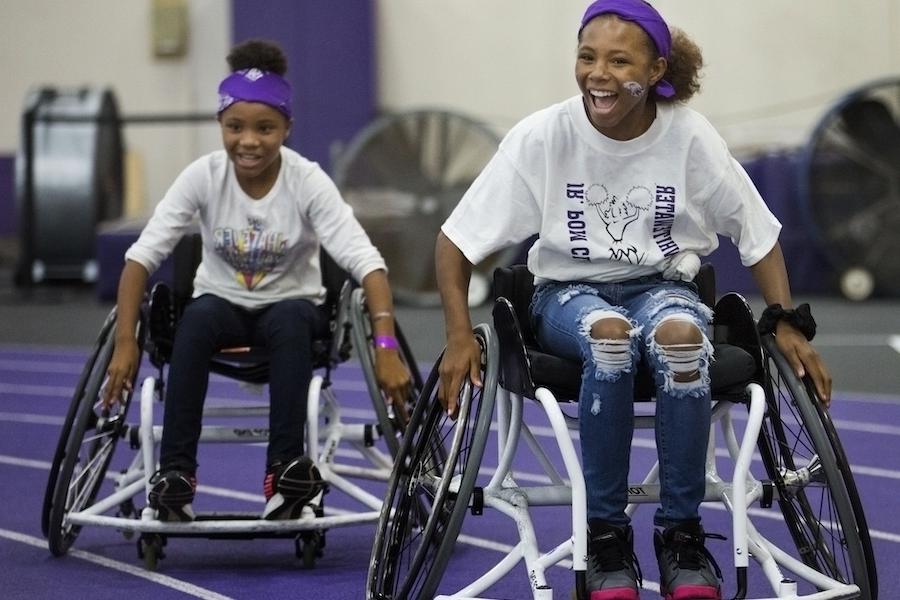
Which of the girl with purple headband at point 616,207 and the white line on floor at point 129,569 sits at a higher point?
the girl with purple headband at point 616,207

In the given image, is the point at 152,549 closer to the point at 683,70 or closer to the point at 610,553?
the point at 610,553

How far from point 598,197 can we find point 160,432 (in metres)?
1.34

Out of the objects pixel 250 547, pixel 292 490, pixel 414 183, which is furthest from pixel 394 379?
pixel 414 183

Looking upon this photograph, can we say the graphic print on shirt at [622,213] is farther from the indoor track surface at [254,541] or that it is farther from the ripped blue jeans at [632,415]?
the indoor track surface at [254,541]

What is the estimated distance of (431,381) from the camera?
308 centimetres

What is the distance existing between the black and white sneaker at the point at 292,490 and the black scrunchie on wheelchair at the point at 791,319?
1.13 metres

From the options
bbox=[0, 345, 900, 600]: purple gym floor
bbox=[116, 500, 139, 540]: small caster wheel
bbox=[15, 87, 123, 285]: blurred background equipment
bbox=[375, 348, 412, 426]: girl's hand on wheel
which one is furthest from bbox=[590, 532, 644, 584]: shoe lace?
bbox=[15, 87, 123, 285]: blurred background equipment

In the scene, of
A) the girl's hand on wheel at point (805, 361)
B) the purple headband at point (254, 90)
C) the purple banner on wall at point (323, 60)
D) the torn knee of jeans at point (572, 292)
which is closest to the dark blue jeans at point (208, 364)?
the purple headband at point (254, 90)

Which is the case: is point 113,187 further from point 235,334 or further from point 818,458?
Result: point 818,458

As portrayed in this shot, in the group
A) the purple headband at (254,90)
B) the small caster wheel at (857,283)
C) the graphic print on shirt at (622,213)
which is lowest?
the small caster wheel at (857,283)

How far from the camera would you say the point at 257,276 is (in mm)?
4012

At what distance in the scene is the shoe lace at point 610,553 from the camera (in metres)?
2.81

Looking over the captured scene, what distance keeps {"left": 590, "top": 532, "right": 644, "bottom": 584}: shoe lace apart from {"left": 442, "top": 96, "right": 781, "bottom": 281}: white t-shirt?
1.81 feet

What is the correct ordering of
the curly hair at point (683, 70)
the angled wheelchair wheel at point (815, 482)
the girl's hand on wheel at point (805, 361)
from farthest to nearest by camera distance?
the curly hair at point (683, 70), the girl's hand on wheel at point (805, 361), the angled wheelchair wheel at point (815, 482)
